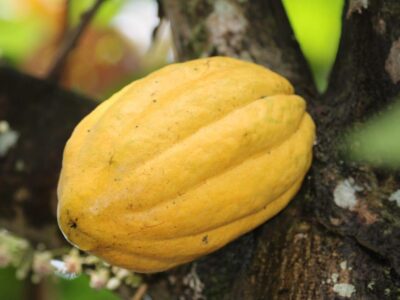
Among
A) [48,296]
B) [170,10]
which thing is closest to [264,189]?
[170,10]

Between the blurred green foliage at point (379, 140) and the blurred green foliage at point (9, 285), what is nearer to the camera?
the blurred green foliage at point (379, 140)

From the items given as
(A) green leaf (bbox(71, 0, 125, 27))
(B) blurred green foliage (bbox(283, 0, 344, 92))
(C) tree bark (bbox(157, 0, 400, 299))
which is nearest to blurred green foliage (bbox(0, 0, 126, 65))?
(A) green leaf (bbox(71, 0, 125, 27))

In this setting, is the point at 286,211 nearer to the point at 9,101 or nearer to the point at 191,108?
the point at 191,108

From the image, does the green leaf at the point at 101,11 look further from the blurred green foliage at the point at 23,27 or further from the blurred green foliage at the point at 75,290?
the blurred green foliage at the point at 75,290

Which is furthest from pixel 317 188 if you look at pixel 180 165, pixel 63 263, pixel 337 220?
pixel 63 263

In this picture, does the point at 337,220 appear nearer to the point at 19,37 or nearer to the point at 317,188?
the point at 317,188

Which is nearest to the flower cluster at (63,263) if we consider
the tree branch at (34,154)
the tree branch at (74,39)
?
the tree branch at (34,154)

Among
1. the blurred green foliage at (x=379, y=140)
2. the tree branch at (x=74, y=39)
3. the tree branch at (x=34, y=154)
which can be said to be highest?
the blurred green foliage at (x=379, y=140)
